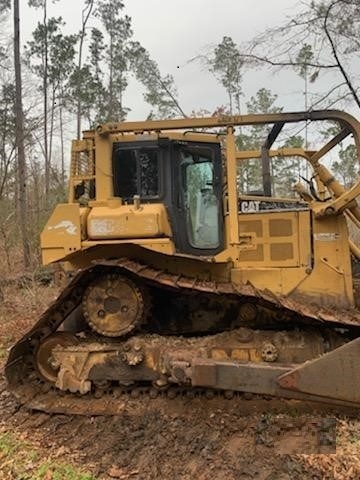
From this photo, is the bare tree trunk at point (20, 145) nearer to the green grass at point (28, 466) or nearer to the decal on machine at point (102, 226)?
the decal on machine at point (102, 226)

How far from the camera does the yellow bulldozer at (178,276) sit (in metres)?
5.20

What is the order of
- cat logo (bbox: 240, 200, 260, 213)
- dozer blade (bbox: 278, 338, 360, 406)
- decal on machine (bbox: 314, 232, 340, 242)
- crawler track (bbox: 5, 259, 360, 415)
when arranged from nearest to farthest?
dozer blade (bbox: 278, 338, 360, 406) → crawler track (bbox: 5, 259, 360, 415) → decal on machine (bbox: 314, 232, 340, 242) → cat logo (bbox: 240, 200, 260, 213)

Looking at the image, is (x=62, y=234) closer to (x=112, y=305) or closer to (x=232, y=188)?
(x=112, y=305)

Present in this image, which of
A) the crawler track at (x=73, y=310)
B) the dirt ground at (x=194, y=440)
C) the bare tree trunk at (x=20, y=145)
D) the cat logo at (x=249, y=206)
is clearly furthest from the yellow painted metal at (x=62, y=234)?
the bare tree trunk at (x=20, y=145)

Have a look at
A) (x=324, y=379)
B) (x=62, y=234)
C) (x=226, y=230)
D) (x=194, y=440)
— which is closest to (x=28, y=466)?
(x=194, y=440)

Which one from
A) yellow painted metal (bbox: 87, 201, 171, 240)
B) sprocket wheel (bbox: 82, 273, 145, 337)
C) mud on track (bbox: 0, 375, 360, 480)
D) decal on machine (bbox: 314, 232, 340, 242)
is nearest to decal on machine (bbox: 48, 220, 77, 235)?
yellow painted metal (bbox: 87, 201, 171, 240)

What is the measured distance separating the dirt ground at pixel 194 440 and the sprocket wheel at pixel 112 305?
0.74m

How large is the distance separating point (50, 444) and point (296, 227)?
3.12 metres

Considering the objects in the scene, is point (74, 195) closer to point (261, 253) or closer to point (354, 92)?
point (261, 253)

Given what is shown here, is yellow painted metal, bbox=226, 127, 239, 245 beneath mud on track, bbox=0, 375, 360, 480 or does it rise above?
above

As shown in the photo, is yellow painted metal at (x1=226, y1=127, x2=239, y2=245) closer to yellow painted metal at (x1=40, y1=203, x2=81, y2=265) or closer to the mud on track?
yellow painted metal at (x1=40, y1=203, x2=81, y2=265)

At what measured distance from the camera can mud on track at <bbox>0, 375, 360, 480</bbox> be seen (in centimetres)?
419

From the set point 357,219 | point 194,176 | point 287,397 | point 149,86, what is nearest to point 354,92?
point 357,219

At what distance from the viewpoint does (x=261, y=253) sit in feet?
19.0
